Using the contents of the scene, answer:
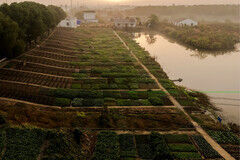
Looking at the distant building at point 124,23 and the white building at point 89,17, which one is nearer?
the distant building at point 124,23

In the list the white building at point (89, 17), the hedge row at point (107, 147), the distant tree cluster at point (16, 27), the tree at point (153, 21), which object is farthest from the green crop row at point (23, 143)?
the white building at point (89, 17)

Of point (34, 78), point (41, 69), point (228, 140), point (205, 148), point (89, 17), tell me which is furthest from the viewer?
point (89, 17)

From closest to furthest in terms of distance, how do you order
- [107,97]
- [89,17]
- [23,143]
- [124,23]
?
1. [23,143]
2. [107,97]
3. [124,23]
4. [89,17]

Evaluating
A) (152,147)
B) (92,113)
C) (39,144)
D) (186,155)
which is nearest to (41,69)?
(92,113)

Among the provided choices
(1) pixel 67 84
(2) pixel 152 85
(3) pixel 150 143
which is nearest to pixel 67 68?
(1) pixel 67 84

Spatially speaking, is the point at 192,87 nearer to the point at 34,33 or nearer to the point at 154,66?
the point at 154,66

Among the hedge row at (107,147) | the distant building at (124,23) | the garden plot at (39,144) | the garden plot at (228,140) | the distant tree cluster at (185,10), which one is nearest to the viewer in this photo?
the garden plot at (39,144)

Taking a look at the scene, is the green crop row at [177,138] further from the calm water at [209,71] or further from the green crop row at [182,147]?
the calm water at [209,71]

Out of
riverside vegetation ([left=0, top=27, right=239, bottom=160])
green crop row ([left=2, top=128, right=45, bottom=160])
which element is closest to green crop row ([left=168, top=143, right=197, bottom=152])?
riverside vegetation ([left=0, top=27, right=239, bottom=160])

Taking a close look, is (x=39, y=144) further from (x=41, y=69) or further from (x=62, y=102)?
(x=41, y=69)
